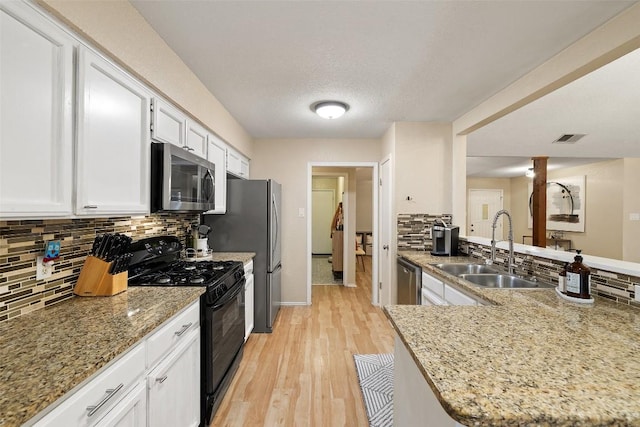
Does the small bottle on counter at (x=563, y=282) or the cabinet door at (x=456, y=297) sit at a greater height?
the small bottle on counter at (x=563, y=282)

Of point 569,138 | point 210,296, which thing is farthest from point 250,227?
point 569,138

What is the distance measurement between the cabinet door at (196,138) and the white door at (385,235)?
221 centimetres

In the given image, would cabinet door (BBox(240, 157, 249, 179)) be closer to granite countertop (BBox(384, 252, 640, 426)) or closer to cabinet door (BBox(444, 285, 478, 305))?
cabinet door (BBox(444, 285, 478, 305))

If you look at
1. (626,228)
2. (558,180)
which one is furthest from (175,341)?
(558,180)

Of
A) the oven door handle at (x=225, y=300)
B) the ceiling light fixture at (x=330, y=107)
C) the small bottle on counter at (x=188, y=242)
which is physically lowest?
the oven door handle at (x=225, y=300)

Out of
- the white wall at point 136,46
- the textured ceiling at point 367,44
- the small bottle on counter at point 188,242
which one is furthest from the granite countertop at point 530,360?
the small bottle on counter at point 188,242

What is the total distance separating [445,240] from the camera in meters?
3.04

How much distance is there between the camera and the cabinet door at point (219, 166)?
8.71 feet

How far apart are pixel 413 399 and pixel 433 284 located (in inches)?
57.7

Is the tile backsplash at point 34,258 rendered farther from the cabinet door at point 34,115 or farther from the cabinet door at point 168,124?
the cabinet door at point 168,124

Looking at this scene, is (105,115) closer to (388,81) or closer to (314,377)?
(388,81)

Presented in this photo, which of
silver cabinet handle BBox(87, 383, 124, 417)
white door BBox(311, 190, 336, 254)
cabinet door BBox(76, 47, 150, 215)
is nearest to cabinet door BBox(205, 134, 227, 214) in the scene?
cabinet door BBox(76, 47, 150, 215)

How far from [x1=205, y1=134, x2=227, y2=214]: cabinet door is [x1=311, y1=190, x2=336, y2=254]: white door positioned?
5439 millimetres

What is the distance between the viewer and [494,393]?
0.70 metres
